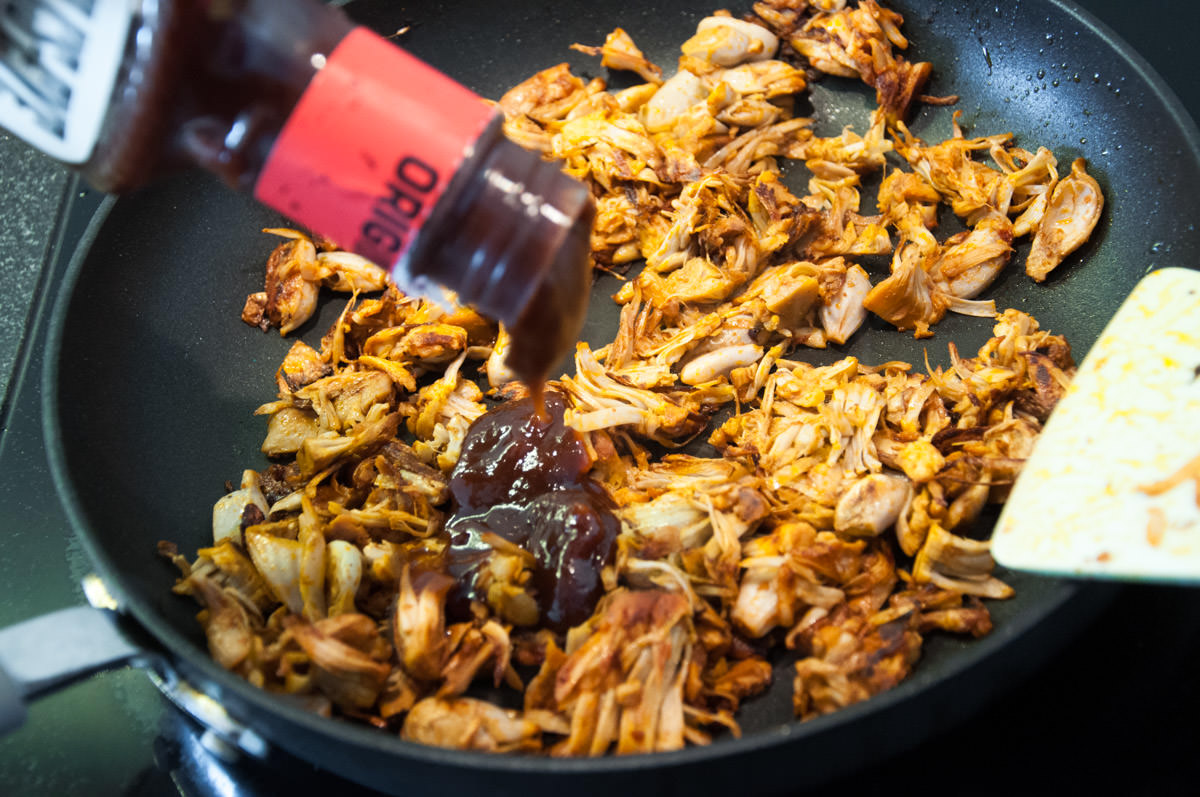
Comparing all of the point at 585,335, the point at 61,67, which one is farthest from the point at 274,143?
the point at 585,335

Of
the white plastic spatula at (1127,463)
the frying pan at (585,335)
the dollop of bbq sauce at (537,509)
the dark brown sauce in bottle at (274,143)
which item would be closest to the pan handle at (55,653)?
the frying pan at (585,335)

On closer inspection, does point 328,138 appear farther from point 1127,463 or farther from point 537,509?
point 1127,463

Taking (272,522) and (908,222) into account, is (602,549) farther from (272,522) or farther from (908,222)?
(908,222)

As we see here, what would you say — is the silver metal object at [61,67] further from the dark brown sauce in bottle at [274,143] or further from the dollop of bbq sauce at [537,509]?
the dollop of bbq sauce at [537,509]

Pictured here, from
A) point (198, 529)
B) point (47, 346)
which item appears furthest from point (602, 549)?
point (47, 346)

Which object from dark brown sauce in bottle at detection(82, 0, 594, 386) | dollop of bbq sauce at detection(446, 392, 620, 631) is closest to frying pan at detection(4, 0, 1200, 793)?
dollop of bbq sauce at detection(446, 392, 620, 631)

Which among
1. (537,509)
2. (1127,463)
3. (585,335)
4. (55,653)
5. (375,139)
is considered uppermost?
(375,139)
